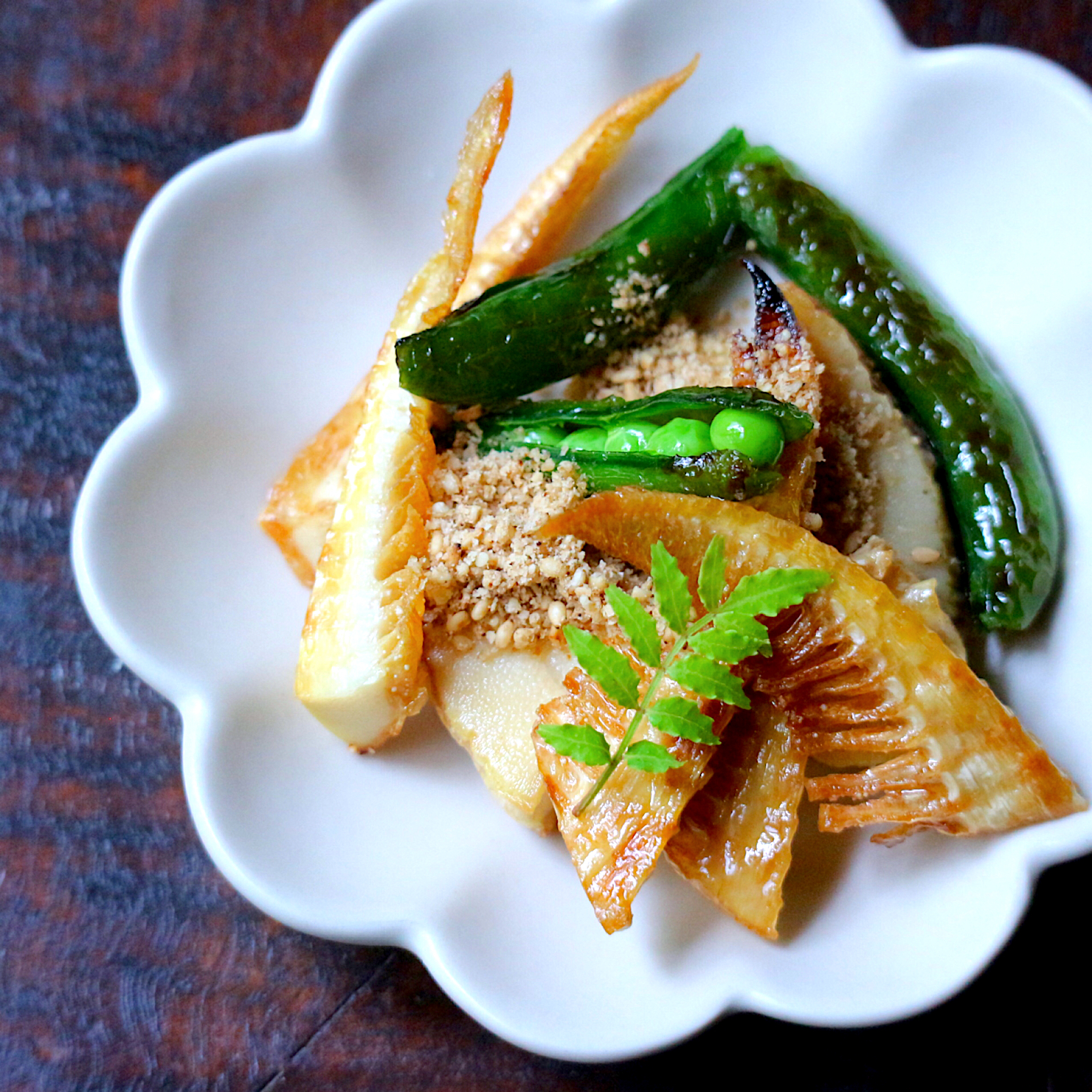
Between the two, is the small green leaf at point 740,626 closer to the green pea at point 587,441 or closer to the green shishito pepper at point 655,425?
the green shishito pepper at point 655,425

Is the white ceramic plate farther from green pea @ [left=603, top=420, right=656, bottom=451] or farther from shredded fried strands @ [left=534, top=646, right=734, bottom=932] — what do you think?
green pea @ [left=603, top=420, right=656, bottom=451]

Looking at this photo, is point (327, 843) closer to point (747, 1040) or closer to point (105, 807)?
point (105, 807)

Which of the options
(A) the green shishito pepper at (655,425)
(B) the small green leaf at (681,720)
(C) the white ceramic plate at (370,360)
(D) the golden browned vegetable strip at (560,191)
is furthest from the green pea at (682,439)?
(C) the white ceramic plate at (370,360)

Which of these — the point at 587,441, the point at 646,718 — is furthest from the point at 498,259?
the point at 646,718

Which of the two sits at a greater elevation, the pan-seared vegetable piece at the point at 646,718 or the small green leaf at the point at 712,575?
the small green leaf at the point at 712,575

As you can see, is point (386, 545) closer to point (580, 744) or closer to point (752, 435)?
point (580, 744)

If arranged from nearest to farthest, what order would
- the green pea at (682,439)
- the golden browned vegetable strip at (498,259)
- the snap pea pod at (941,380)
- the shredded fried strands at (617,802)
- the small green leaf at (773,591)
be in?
the small green leaf at (773,591)
the shredded fried strands at (617,802)
the green pea at (682,439)
the snap pea pod at (941,380)
the golden browned vegetable strip at (498,259)
